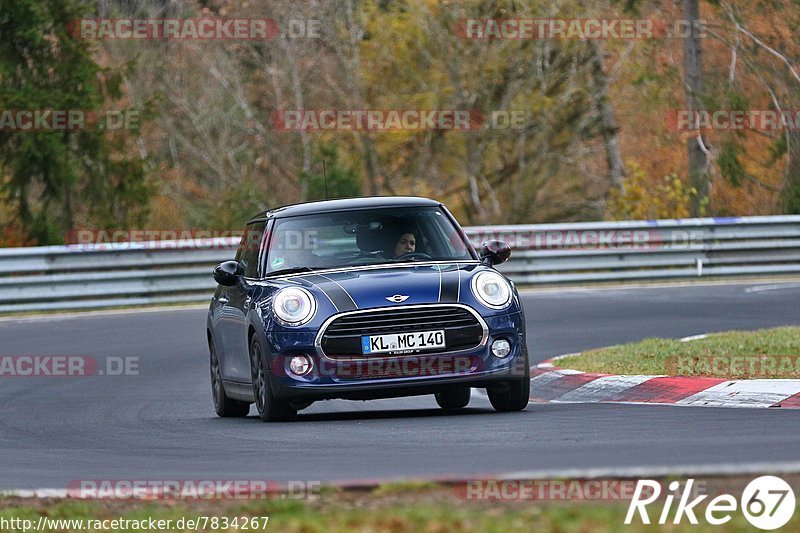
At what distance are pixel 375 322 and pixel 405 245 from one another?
48.7 inches

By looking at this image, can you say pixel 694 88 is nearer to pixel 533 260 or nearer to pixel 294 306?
pixel 533 260

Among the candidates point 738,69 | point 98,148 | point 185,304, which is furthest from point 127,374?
point 738,69

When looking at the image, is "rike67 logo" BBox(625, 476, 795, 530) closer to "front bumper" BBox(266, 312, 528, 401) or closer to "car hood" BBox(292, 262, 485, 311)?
"front bumper" BBox(266, 312, 528, 401)

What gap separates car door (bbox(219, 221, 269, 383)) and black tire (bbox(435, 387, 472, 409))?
5.05ft

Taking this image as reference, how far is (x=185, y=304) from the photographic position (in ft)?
75.6

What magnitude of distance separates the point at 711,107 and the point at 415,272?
24453 millimetres

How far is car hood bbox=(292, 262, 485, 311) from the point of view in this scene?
33.6 feet

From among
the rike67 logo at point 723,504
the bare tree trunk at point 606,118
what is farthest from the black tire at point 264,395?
the bare tree trunk at point 606,118

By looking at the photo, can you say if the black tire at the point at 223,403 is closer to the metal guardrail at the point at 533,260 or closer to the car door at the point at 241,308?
the car door at the point at 241,308

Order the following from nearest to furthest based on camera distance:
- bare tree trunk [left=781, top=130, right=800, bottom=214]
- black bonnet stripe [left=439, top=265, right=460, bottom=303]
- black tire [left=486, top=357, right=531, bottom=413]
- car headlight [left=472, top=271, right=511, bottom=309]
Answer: black bonnet stripe [left=439, top=265, right=460, bottom=303], car headlight [left=472, top=271, right=511, bottom=309], black tire [left=486, top=357, right=531, bottom=413], bare tree trunk [left=781, top=130, right=800, bottom=214]

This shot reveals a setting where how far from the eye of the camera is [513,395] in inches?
422

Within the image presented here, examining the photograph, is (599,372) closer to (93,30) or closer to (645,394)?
(645,394)

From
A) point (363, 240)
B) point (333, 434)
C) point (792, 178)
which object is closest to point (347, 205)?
point (363, 240)

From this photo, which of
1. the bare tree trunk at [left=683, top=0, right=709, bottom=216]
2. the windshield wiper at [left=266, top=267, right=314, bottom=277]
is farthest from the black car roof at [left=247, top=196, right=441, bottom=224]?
the bare tree trunk at [left=683, top=0, right=709, bottom=216]
